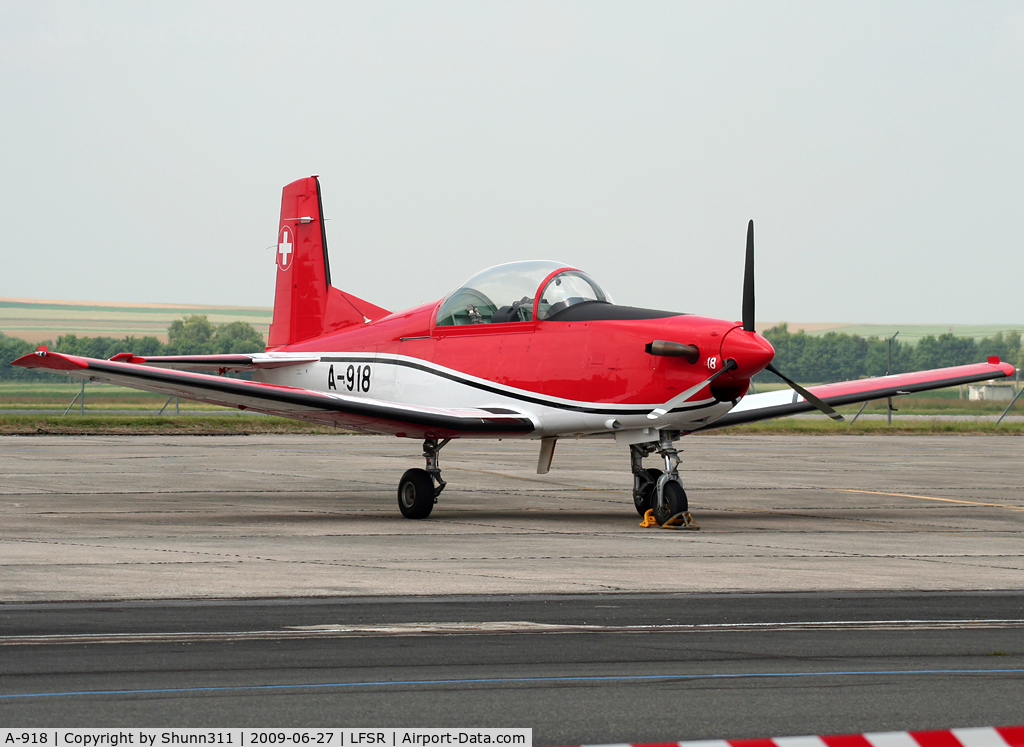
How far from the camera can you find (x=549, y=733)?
4.50 m

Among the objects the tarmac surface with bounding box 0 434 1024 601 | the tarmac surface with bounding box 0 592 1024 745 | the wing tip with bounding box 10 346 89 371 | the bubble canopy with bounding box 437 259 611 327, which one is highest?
the bubble canopy with bounding box 437 259 611 327

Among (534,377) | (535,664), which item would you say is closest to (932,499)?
(534,377)

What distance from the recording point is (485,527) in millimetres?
12883

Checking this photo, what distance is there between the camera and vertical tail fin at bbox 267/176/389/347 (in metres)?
18.5

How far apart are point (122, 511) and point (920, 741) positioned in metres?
11.8

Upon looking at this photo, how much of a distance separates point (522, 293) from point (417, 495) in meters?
2.66

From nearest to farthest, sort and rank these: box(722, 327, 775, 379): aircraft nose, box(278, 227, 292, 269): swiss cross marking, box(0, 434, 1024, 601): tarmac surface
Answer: box(0, 434, 1024, 601): tarmac surface → box(722, 327, 775, 379): aircraft nose → box(278, 227, 292, 269): swiss cross marking

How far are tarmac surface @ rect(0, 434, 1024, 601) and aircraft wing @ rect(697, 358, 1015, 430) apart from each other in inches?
49.9

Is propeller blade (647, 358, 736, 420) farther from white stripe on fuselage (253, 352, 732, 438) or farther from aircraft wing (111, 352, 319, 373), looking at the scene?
aircraft wing (111, 352, 319, 373)

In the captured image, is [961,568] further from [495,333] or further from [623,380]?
[495,333]

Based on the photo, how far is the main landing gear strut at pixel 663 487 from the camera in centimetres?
1265

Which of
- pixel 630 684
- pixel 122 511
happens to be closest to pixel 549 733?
pixel 630 684

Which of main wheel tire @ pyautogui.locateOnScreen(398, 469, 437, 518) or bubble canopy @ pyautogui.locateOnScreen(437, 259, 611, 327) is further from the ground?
bubble canopy @ pyautogui.locateOnScreen(437, 259, 611, 327)

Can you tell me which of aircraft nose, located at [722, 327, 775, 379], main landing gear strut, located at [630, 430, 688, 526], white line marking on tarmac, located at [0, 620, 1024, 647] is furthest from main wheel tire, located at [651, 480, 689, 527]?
white line marking on tarmac, located at [0, 620, 1024, 647]
